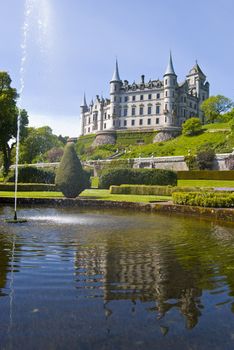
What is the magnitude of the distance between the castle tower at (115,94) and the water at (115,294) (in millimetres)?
93523

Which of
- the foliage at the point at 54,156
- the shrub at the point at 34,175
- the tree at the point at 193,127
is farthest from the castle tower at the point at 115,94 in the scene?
the shrub at the point at 34,175

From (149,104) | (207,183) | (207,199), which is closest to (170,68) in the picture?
(149,104)

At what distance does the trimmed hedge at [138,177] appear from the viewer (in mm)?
35031

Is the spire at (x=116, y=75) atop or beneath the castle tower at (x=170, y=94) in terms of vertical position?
atop

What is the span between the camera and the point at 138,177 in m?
Result: 36.3

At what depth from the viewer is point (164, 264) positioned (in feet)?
21.4

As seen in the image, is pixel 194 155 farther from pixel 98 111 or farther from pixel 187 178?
pixel 98 111

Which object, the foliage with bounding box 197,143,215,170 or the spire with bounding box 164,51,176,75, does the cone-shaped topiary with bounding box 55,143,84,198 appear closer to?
the foliage with bounding box 197,143,215,170

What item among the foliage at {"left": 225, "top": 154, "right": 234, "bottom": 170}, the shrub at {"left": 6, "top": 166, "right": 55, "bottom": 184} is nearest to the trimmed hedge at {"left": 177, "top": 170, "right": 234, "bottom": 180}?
the foliage at {"left": 225, "top": 154, "right": 234, "bottom": 170}

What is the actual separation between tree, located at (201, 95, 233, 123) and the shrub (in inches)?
2550

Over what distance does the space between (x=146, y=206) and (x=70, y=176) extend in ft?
24.5

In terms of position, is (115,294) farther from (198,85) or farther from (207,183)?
(198,85)

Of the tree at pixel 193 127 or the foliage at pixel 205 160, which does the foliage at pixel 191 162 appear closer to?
the foliage at pixel 205 160

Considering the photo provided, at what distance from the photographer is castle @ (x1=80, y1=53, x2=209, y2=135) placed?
9412 cm
